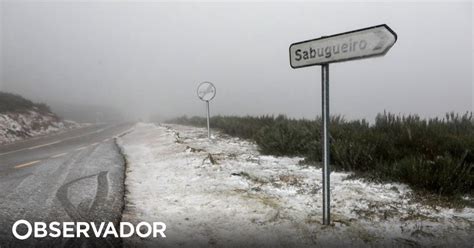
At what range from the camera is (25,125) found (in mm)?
19703

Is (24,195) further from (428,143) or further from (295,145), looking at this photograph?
(428,143)

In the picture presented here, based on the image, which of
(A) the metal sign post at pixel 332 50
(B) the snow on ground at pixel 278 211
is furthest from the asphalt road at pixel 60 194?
(A) the metal sign post at pixel 332 50

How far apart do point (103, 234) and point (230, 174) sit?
105 inches

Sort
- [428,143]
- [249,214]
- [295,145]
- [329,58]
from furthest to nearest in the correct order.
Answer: [295,145], [428,143], [249,214], [329,58]

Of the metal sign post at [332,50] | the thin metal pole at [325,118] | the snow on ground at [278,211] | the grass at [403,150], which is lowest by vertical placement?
the snow on ground at [278,211]

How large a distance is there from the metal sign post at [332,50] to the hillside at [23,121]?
1613 centimetres

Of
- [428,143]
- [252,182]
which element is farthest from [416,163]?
[252,182]

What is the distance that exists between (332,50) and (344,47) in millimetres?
122

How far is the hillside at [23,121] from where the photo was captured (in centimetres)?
1712

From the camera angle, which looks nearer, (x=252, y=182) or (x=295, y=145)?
(x=252, y=182)

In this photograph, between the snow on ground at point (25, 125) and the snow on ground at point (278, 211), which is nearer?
the snow on ground at point (278, 211)

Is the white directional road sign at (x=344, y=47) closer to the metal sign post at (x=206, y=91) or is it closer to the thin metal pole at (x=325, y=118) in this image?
the thin metal pole at (x=325, y=118)

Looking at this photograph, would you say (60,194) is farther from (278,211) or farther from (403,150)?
(403,150)

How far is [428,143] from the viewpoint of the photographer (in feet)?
19.2
